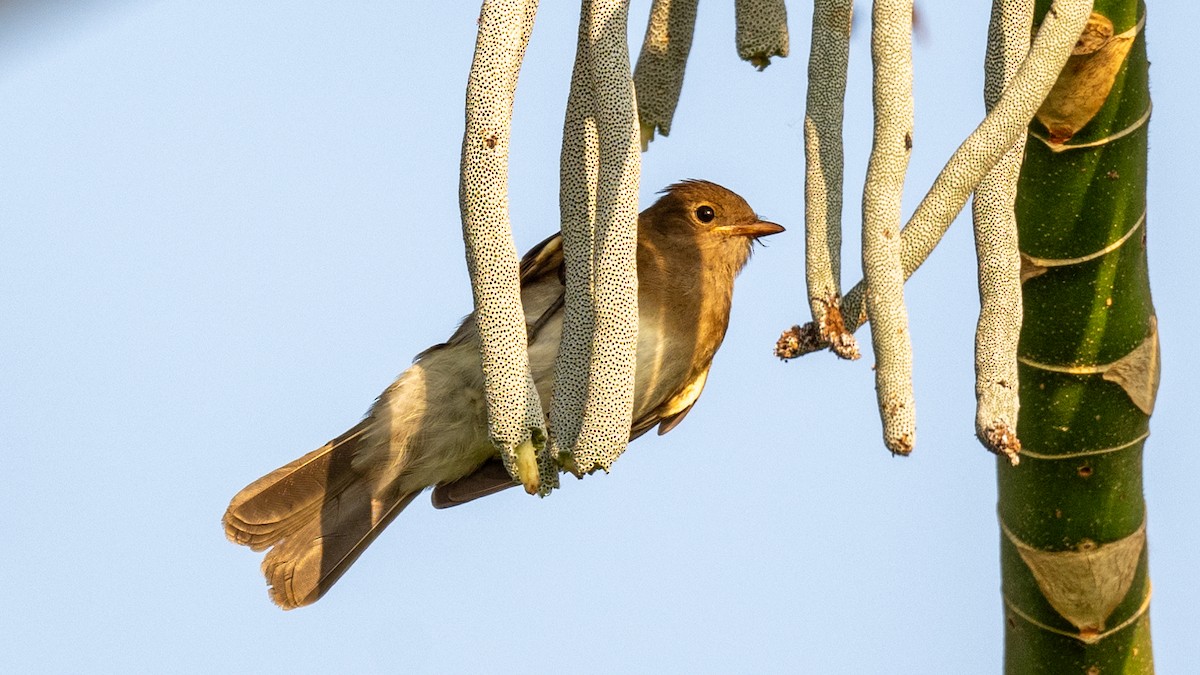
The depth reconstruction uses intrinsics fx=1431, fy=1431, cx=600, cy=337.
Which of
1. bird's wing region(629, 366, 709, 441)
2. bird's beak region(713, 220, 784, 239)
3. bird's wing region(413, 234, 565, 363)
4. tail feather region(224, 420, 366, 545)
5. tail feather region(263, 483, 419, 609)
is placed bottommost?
tail feather region(263, 483, 419, 609)

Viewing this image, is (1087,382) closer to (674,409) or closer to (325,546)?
(674,409)

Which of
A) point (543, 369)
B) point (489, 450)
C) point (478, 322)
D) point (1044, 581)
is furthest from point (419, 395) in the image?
point (478, 322)

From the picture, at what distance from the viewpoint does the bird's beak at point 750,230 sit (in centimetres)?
651

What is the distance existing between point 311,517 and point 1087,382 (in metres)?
3.40

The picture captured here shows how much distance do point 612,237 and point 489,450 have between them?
344 cm

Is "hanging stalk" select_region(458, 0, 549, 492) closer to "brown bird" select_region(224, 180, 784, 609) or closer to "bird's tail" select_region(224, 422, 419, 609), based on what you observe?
"brown bird" select_region(224, 180, 784, 609)

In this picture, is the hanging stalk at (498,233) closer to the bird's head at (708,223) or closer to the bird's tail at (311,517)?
the bird's tail at (311,517)

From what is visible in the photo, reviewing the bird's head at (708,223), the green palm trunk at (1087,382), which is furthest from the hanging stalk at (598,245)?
the bird's head at (708,223)

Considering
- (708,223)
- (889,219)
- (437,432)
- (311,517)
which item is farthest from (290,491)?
(889,219)

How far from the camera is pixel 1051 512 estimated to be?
142 inches

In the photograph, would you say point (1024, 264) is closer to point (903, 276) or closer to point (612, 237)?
point (903, 276)

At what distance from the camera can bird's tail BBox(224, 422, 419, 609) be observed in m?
5.66

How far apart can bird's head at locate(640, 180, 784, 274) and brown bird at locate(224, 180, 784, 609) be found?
14 centimetres

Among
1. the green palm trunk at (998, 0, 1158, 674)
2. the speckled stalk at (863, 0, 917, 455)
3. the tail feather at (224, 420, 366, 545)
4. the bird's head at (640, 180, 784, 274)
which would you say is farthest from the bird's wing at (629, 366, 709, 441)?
the speckled stalk at (863, 0, 917, 455)
